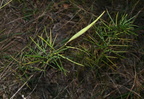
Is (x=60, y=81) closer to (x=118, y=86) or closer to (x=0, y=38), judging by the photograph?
(x=118, y=86)

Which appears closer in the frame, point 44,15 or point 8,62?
point 8,62

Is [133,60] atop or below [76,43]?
below

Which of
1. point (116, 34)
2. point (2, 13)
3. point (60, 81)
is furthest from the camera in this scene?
point (2, 13)

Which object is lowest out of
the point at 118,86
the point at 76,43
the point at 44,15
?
the point at 118,86

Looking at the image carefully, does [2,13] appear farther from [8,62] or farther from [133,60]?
[133,60]

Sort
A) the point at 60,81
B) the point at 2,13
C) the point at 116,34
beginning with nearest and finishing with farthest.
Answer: the point at 116,34
the point at 60,81
the point at 2,13

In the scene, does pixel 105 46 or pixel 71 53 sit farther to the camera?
pixel 71 53

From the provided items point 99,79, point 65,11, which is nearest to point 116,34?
point 99,79
